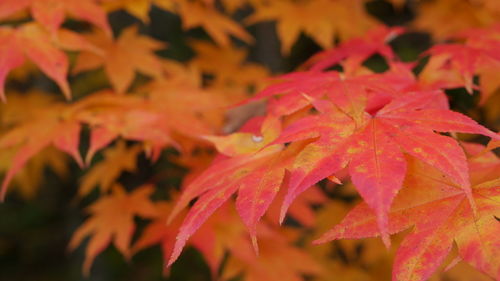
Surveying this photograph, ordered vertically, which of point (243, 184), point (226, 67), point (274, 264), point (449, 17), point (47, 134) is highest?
point (243, 184)

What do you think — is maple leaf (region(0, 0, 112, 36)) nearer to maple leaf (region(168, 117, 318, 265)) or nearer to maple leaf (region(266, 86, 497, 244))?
maple leaf (region(168, 117, 318, 265))

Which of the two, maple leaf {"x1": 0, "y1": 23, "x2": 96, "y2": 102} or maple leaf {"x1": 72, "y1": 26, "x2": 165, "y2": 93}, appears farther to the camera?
maple leaf {"x1": 72, "y1": 26, "x2": 165, "y2": 93}

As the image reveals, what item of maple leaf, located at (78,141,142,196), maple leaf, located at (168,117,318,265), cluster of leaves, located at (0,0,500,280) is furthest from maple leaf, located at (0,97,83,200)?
maple leaf, located at (168,117,318,265)

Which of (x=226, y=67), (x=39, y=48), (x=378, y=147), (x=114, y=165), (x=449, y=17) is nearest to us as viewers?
(x=378, y=147)

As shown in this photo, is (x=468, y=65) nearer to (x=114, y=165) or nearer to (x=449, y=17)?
(x=449, y=17)

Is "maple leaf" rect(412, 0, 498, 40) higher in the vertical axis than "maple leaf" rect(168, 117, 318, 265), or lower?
lower

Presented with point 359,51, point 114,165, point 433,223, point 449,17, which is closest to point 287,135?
point 433,223

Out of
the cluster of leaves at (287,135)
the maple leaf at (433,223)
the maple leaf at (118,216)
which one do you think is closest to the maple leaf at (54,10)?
the cluster of leaves at (287,135)
